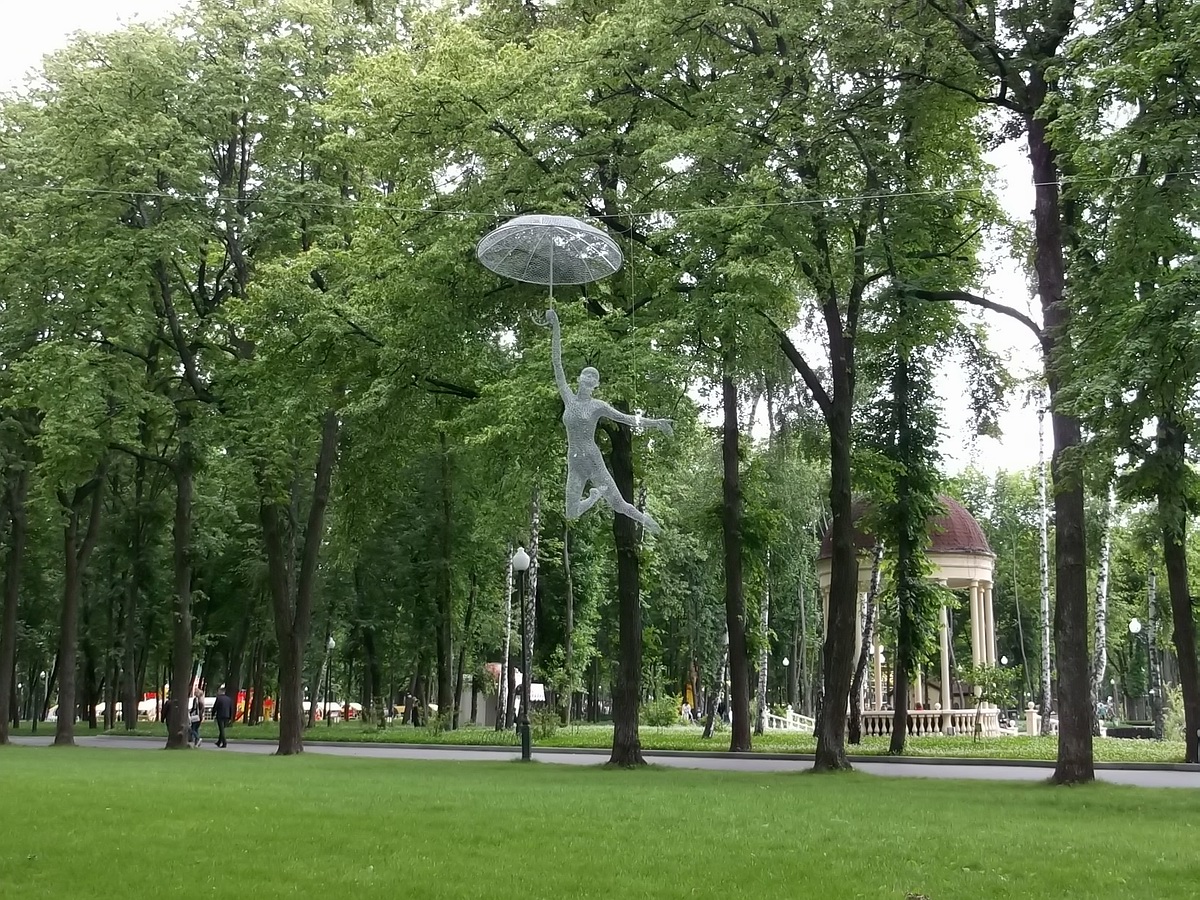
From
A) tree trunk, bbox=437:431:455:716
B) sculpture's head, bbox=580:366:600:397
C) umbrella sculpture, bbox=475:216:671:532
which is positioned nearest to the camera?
umbrella sculpture, bbox=475:216:671:532

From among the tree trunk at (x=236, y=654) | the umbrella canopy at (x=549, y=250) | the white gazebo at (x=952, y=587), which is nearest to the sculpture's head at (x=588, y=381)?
the umbrella canopy at (x=549, y=250)

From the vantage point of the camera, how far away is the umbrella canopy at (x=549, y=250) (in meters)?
12.8

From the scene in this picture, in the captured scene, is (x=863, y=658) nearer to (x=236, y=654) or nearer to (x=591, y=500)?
(x=591, y=500)

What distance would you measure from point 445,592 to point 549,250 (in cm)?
2493

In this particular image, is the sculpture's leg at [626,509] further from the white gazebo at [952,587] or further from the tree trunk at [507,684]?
the tree trunk at [507,684]

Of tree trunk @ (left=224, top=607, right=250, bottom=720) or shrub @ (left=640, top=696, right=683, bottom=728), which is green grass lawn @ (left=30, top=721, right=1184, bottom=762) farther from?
tree trunk @ (left=224, top=607, right=250, bottom=720)

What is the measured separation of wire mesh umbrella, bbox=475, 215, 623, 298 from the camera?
12.8 meters

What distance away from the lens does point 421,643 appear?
4269 cm

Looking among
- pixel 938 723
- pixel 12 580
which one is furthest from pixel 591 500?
pixel 938 723

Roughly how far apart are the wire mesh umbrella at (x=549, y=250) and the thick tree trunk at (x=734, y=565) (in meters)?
10.6

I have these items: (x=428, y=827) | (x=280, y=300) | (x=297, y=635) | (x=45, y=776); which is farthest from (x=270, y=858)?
(x=297, y=635)

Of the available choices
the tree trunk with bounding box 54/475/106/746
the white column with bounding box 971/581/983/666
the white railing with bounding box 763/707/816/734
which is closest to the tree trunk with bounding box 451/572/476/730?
the white railing with bounding box 763/707/816/734

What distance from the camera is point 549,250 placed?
1377cm

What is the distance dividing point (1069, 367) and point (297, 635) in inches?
701
